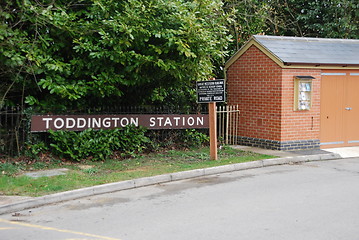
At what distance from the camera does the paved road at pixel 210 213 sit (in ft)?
18.9

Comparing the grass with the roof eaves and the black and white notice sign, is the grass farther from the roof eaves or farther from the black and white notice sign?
the roof eaves

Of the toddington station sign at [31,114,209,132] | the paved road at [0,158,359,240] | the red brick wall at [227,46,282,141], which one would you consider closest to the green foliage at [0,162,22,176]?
the toddington station sign at [31,114,209,132]

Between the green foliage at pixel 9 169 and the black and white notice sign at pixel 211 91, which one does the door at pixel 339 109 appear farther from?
the green foliage at pixel 9 169

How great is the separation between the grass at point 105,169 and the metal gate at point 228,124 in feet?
4.78

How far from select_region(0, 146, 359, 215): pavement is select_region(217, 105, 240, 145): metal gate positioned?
30.5 inches

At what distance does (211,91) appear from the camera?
11.3 m

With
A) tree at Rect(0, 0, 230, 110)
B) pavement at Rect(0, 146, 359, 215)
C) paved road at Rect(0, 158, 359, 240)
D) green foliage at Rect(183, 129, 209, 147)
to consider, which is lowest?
paved road at Rect(0, 158, 359, 240)

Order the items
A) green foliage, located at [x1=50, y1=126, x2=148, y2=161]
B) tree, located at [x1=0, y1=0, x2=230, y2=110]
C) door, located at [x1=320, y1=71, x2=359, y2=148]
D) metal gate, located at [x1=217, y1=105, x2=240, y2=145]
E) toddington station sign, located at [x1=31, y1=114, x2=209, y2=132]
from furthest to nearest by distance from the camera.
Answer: metal gate, located at [x1=217, y1=105, x2=240, y2=145] → door, located at [x1=320, y1=71, x2=359, y2=148] → green foliage, located at [x1=50, y1=126, x2=148, y2=161] → toddington station sign, located at [x1=31, y1=114, x2=209, y2=132] → tree, located at [x1=0, y1=0, x2=230, y2=110]

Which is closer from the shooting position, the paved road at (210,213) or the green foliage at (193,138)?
the paved road at (210,213)

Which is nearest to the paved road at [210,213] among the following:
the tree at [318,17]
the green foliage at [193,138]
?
the green foliage at [193,138]

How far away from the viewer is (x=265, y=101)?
13539 mm

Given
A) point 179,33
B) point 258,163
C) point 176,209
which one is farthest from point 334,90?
point 176,209

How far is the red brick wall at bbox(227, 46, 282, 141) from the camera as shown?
13.2 metres

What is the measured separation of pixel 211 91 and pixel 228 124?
377 centimetres
